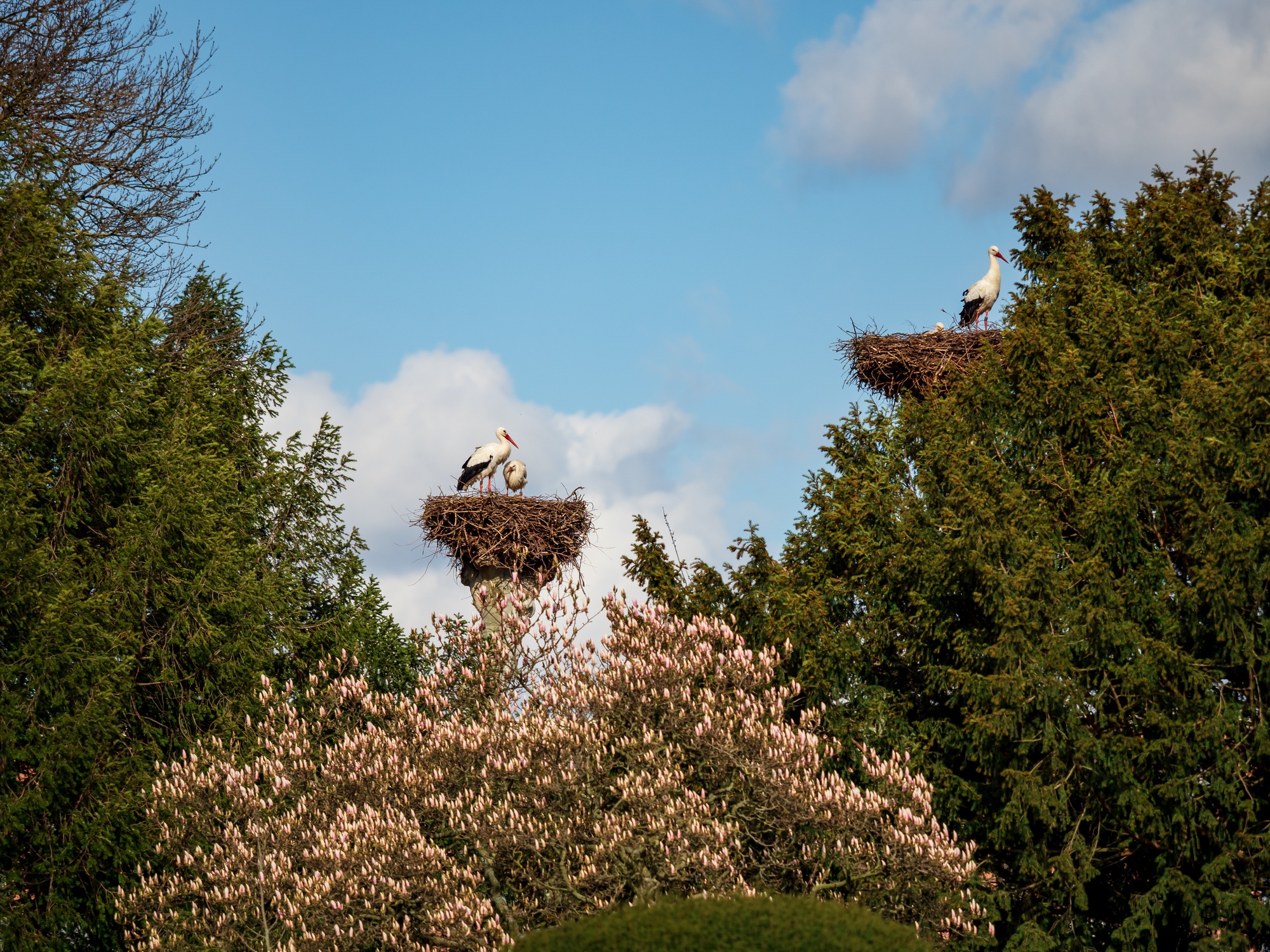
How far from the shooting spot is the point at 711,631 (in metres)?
12.4

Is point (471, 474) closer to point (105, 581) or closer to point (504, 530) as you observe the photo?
point (504, 530)

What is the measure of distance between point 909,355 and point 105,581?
11304 mm

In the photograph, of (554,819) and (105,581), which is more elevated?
(105,581)

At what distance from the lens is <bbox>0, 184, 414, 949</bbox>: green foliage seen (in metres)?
12.9

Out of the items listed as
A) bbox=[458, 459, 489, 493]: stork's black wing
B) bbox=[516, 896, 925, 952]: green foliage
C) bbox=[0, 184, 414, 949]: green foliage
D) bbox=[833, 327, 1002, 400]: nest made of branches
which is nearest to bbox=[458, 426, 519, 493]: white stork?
bbox=[458, 459, 489, 493]: stork's black wing

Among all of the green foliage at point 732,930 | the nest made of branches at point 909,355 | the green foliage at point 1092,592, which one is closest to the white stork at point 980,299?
the nest made of branches at point 909,355

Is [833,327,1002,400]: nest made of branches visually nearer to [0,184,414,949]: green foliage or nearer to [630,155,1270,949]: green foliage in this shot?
[630,155,1270,949]: green foliage

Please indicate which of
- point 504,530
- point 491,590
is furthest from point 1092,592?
point 504,530

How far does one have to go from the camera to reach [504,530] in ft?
62.3

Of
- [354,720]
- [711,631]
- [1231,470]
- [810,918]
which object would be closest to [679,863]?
[810,918]

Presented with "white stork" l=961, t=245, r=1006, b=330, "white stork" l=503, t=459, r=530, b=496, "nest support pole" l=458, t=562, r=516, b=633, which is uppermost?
"white stork" l=961, t=245, r=1006, b=330

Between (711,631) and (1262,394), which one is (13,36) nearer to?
(711,631)

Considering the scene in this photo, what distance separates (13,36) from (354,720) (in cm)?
1189

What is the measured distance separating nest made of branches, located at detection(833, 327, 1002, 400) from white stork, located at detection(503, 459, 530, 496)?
5.52m
